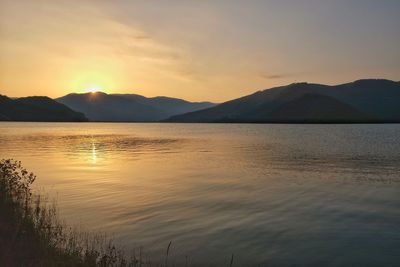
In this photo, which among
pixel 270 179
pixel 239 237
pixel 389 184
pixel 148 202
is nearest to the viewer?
pixel 239 237

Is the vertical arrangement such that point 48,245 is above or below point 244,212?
above

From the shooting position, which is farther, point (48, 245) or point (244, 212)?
point (244, 212)

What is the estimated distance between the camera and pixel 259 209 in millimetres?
25766

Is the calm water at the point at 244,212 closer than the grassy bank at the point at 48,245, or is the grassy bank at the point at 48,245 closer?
the grassy bank at the point at 48,245

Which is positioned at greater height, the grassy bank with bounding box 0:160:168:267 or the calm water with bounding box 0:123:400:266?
the grassy bank with bounding box 0:160:168:267

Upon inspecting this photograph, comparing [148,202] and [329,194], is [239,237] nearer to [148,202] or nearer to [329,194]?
[148,202]

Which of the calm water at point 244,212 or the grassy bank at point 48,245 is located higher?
the grassy bank at point 48,245

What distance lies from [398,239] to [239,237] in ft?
26.8

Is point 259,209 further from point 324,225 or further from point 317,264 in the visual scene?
point 317,264

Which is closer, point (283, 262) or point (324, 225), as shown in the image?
point (283, 262)

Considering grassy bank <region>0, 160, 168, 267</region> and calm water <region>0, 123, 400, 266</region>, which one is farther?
calm water <region>0, 123, 400, 266</region>

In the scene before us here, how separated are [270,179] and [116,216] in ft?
67.7

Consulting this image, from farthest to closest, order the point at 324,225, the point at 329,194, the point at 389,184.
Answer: the point at 389,184 → the point at 329,194 → the point at 324,225

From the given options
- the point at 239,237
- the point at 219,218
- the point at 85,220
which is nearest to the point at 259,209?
the point at 219,218
